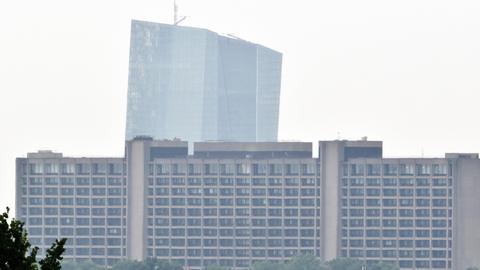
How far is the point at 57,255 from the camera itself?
3014 inches

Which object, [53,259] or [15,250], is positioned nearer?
[15,250]

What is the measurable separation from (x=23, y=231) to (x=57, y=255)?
297cm

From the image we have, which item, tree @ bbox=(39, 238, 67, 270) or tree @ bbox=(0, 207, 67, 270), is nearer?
tree @ bbox=(0, 207, 67, 270)

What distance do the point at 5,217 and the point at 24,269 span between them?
1.80 metres

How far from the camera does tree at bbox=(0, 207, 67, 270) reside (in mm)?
75438

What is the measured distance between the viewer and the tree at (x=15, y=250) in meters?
75.4

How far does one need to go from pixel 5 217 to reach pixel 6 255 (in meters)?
Answer: 1.24

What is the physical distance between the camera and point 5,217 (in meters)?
75.5

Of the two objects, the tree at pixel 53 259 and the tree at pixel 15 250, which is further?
the tree at pixel 53 259

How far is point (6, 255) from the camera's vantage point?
75.6m

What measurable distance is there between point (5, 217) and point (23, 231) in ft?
12.1

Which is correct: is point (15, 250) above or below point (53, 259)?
above

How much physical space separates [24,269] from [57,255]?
4.56 feet

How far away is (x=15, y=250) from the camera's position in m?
76.0
